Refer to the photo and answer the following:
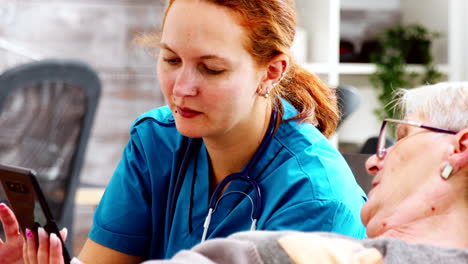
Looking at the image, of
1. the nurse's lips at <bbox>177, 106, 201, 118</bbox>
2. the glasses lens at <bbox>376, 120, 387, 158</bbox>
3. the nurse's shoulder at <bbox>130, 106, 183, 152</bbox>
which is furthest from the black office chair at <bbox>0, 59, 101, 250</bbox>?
the glasses lens at <bbox>376, 120, 387, 158</bbox>

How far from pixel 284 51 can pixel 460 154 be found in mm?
567

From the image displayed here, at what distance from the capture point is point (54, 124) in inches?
79.8

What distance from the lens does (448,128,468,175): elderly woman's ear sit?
830 millimetres

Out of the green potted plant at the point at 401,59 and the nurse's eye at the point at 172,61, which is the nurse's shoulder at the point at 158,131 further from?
the green potted plant at the point at 401,59

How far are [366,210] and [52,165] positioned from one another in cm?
137

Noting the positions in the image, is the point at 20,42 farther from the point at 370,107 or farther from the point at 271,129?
the point at 271,129

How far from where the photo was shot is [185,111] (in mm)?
1258

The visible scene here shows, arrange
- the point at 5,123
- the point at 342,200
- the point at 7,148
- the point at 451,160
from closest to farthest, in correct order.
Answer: the point at 451,160, the point at 342,200, the point at 5,123, the point at 7,148

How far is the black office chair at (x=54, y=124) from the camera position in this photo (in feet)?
6.27

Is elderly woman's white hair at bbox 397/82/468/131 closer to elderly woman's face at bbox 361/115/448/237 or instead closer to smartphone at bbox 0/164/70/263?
elderly woman's face at bbox 361/115/448/237

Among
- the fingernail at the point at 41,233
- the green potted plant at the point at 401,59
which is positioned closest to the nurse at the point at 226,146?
the fingernail at the point at 41,233

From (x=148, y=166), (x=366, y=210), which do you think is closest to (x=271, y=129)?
(x=148, y=166)

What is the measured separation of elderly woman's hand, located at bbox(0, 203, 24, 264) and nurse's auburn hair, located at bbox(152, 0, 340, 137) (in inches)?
19.0

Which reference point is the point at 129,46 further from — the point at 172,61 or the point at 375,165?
the point at 375,165
